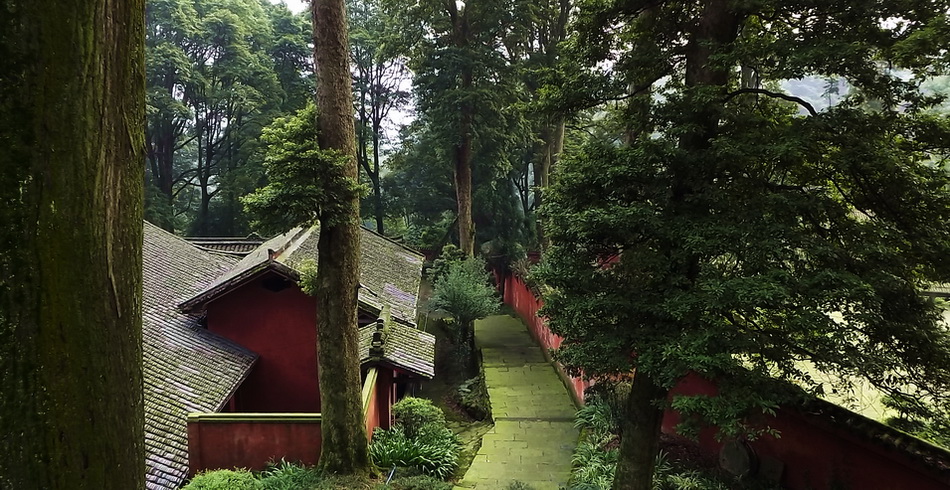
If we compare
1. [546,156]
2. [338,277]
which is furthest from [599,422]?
[546,156]

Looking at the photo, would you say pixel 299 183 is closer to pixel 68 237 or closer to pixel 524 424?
pixel 68 237

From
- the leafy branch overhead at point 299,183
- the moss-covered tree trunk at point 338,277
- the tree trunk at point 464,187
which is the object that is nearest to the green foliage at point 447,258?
the tree trunk at point 464,187

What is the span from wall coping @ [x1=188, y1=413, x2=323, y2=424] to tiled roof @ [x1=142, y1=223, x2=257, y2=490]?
0.52 m

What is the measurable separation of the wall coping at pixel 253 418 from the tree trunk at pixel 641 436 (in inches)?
173

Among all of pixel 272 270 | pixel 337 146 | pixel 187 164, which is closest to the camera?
pixel 337 146

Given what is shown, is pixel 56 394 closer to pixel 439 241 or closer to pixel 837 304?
pixel 837 304

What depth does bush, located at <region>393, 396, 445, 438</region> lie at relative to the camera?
9109 millimetres

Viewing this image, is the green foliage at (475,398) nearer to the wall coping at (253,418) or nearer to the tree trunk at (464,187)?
the wall coping at (253,418)

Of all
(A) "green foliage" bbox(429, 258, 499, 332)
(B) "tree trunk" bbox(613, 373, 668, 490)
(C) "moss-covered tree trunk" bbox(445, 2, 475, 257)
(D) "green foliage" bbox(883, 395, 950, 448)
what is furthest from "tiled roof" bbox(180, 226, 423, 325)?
(D) "green foliage" bbox(883, 395, 950, 448)

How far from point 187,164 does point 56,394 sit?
3170 centimetres

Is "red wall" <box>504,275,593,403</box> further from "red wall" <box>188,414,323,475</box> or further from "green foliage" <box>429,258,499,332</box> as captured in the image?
"red wall" <box>188,414,323,475</box>

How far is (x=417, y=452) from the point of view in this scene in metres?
8.09

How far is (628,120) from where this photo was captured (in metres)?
5.53

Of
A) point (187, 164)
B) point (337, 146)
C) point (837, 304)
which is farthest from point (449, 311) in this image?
point (187, 164)
